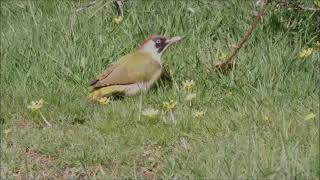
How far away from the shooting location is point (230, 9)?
253 inches

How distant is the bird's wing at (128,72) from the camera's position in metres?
5.32

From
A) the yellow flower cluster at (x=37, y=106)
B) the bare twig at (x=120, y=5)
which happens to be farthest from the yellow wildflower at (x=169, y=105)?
the bare twig at (x=120, y=5)

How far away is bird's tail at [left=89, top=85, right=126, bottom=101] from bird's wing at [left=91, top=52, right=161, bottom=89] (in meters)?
0.03

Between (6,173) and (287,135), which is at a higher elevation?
(287,135)

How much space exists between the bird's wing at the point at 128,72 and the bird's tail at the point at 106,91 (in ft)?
0.10

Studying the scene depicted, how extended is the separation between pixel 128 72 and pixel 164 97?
327mm

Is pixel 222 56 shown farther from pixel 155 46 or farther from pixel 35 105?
pixel 35 105

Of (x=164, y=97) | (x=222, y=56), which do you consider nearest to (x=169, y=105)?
(x=164, y=97)

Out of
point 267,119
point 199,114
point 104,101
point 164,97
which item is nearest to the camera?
point 267,119

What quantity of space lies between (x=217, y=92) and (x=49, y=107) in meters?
1.16

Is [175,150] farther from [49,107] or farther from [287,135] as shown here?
[49,107]

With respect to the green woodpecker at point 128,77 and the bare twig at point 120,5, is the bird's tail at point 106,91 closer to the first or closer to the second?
the green woodpecker at point 128,77

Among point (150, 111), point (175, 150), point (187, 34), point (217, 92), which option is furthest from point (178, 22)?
point (175, 150)

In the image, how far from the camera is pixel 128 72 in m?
5.36
